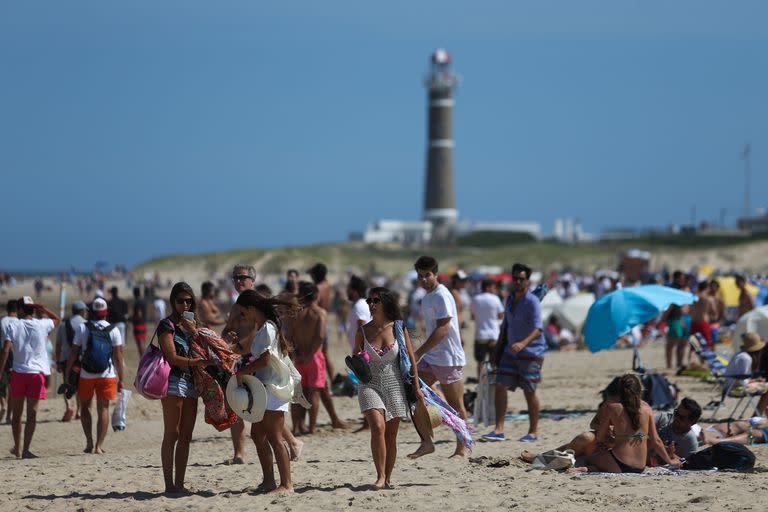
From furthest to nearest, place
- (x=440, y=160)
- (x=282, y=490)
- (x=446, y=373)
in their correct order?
(x=440, y=160) < (x=446, y=373) < (x=282, y=490)

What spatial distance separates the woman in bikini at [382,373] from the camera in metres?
6.93

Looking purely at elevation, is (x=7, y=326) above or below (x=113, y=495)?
above

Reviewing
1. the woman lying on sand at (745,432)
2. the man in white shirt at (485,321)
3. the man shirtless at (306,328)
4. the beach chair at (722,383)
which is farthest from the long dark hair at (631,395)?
the man in white shirt at (485,321)

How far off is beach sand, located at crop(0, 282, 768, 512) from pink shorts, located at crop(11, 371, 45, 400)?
21.2 inches

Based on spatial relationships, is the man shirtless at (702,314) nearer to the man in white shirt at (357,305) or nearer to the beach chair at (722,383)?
the beach chair at (722,383)

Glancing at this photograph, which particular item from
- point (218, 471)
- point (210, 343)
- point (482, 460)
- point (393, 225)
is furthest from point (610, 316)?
point (393, 225)

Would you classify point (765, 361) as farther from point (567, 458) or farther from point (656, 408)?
point (567, 458)

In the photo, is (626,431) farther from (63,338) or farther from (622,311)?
(63,338)

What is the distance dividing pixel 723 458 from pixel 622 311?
2.82 m

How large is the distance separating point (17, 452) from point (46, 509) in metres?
2.79

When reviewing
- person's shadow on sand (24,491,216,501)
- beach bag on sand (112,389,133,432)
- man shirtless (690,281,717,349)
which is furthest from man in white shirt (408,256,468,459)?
man shirtless (690,281,717,349)

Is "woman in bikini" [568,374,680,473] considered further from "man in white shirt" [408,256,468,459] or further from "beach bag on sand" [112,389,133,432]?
"beach bag on sand" [112,389,133,432]

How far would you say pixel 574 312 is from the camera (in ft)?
70.4

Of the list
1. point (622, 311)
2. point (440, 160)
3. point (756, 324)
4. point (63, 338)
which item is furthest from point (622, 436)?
point (440, 160)
